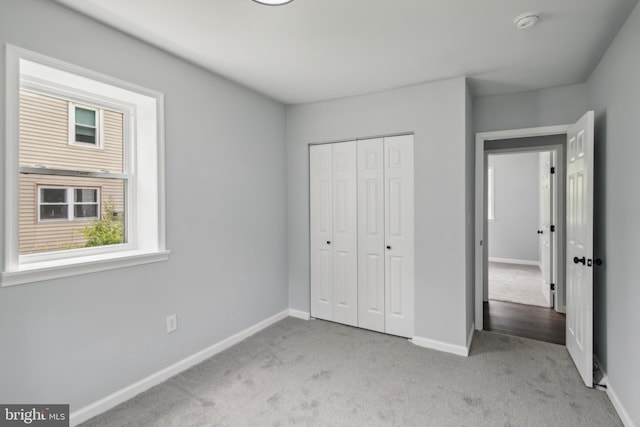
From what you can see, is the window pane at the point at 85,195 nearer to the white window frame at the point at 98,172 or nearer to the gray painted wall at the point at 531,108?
the white window frame at the point at 98,172

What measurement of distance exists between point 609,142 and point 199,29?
9.68 ft

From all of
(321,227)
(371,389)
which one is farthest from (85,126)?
(371,389)

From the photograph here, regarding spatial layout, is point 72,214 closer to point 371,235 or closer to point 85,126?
point 85,126

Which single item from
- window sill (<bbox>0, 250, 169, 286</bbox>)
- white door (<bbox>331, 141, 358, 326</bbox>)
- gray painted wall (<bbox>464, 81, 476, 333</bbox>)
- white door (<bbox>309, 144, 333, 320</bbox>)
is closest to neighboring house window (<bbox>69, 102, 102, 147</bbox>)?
window sill (<bbox>0, 250, 169, 286</bbox>)

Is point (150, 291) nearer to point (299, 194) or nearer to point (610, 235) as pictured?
point (299, 194)

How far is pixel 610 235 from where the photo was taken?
228cm

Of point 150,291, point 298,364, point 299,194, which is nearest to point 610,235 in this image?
point 298,364

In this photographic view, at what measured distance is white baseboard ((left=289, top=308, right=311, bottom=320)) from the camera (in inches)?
147

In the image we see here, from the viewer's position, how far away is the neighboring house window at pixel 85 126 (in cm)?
215

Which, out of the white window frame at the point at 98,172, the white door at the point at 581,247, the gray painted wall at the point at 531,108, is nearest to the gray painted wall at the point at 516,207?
the gray painted wall at the point at 531,108

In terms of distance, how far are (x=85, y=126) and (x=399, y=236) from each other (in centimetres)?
276

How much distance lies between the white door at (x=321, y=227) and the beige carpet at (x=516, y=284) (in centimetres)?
268

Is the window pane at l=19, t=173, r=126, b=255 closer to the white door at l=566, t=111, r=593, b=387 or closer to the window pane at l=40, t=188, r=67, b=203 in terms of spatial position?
the window pane at l=40, t=188, r=67, b=203

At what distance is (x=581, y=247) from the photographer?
249 cm
